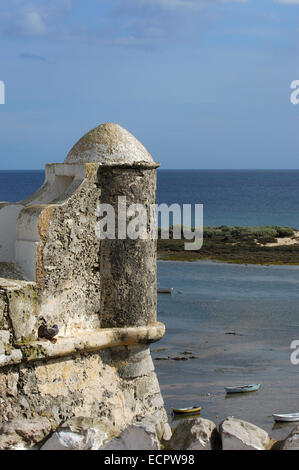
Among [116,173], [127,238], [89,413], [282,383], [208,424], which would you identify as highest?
[116,173]

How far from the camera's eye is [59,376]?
278 inches

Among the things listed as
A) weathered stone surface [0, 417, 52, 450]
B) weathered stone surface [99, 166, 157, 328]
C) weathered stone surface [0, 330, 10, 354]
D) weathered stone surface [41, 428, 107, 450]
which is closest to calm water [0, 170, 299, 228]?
weathered stone surface [99, 166, 157, 328]

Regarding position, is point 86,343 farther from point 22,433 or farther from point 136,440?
point 136,440

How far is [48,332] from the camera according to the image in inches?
271

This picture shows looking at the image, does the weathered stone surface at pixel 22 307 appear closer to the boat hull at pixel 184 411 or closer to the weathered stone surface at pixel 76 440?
the weathered stone surface at pixel 76 440

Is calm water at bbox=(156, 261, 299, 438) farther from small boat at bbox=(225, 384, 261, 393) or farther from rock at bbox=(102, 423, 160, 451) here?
rock at bbox=(102, 423, 160, 451)

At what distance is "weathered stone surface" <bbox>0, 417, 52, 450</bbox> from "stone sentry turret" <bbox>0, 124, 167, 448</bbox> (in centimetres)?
113

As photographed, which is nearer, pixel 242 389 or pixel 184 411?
pixel 184 411

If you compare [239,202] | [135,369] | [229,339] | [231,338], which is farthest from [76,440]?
[239,202]

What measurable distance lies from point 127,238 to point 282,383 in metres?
14.5

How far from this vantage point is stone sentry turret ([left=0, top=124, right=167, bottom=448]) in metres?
6.77

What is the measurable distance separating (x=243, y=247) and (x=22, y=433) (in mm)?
42195
